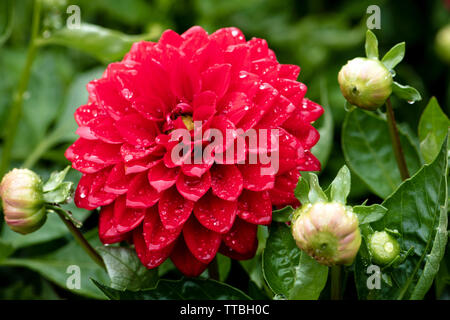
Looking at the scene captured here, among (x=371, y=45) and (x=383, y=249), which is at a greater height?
(x=371, y=45)

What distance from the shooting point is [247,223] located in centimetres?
48

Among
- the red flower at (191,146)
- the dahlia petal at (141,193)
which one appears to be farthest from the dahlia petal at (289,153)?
the dahlia petal at (141,193)

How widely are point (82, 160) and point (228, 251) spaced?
0.47ft

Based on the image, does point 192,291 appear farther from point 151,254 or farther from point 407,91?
point 407,91

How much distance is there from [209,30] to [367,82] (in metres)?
0.52

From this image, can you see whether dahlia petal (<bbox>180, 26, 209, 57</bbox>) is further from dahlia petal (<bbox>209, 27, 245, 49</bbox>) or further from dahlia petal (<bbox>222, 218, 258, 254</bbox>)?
dahlia petal (<bbox>222, 218, 258, 254</bbox>)

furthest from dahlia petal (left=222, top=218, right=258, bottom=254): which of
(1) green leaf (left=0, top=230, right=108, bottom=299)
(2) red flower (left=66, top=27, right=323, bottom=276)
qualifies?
(1) green leaf (left=0, top=230, right=108, bottom=299)

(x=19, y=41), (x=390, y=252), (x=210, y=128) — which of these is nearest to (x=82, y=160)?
(x=210, y=128)

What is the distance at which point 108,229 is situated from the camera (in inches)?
18.9

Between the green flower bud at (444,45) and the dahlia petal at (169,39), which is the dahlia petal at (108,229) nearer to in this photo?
the dahlia petal at (169,39)

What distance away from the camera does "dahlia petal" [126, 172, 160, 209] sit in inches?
17.9

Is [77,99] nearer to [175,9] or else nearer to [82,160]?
[175,9]

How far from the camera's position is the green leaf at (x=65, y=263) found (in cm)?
67

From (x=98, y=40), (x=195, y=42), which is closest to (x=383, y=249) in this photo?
(x=195, y=42)
